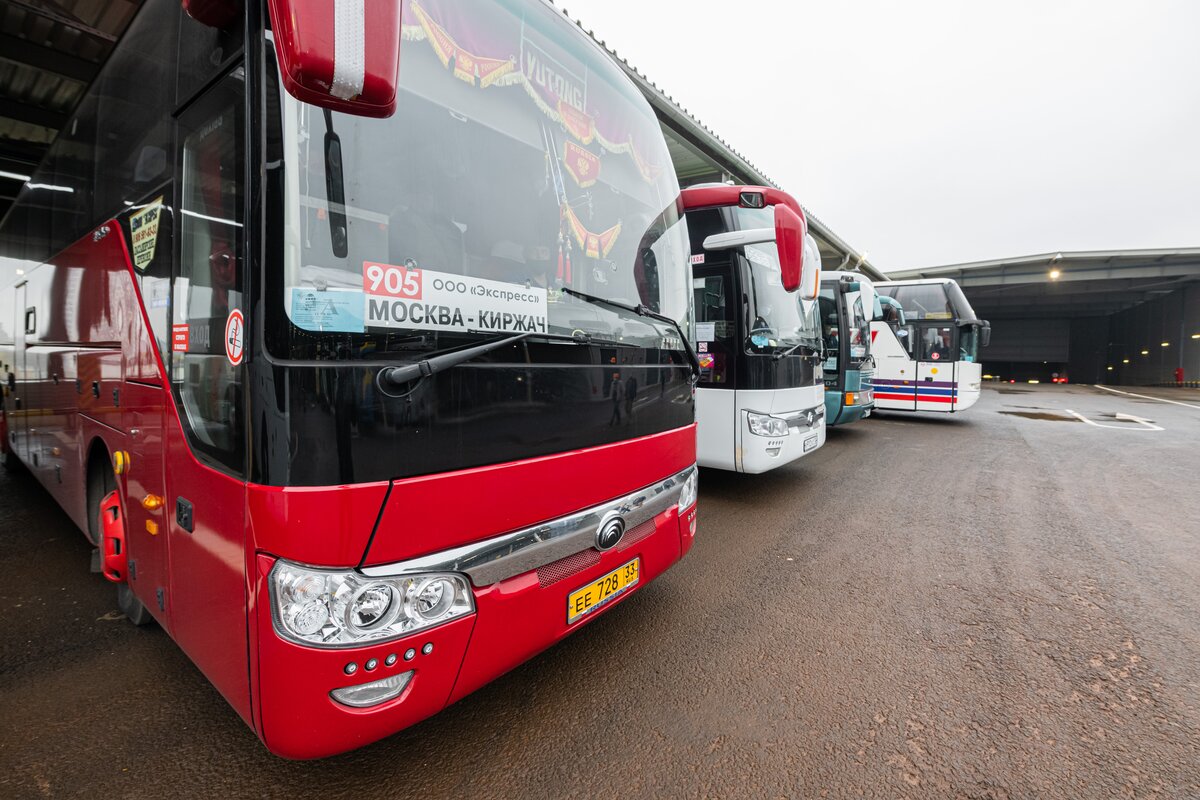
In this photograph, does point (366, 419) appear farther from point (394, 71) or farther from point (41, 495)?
→ point (41, 495)

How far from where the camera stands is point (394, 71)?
128cm

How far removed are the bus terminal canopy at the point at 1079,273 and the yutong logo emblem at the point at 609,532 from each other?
29871 mm

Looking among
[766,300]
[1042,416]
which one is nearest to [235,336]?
[766,300]

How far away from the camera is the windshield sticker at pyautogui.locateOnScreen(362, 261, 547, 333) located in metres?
1.55

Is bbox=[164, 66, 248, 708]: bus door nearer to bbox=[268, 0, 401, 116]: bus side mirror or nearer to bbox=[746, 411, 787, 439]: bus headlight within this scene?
bbox=[268, 0, 401, 116]: bus side mirror

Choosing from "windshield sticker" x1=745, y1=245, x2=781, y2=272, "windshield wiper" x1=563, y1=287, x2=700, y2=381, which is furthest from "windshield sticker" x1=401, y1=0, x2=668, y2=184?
"windshield sticker" x1=745, y1=245, x2=781, y2=272

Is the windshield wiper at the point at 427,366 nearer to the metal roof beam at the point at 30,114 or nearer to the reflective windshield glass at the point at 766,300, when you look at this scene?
the reflective windshield glass at the point at 766,300

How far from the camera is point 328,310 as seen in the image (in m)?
1.46

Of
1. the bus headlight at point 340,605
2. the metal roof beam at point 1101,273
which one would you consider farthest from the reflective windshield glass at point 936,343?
the metal roof beam at point 1101,273

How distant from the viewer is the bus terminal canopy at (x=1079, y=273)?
75.5ft

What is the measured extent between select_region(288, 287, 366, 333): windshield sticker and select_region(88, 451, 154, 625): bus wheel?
2.10 m

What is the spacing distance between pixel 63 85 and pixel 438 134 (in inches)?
337

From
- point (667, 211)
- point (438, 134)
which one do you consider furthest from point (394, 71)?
point (667, 211)

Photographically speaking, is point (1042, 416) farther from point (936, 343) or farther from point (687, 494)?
point (687, 494)
